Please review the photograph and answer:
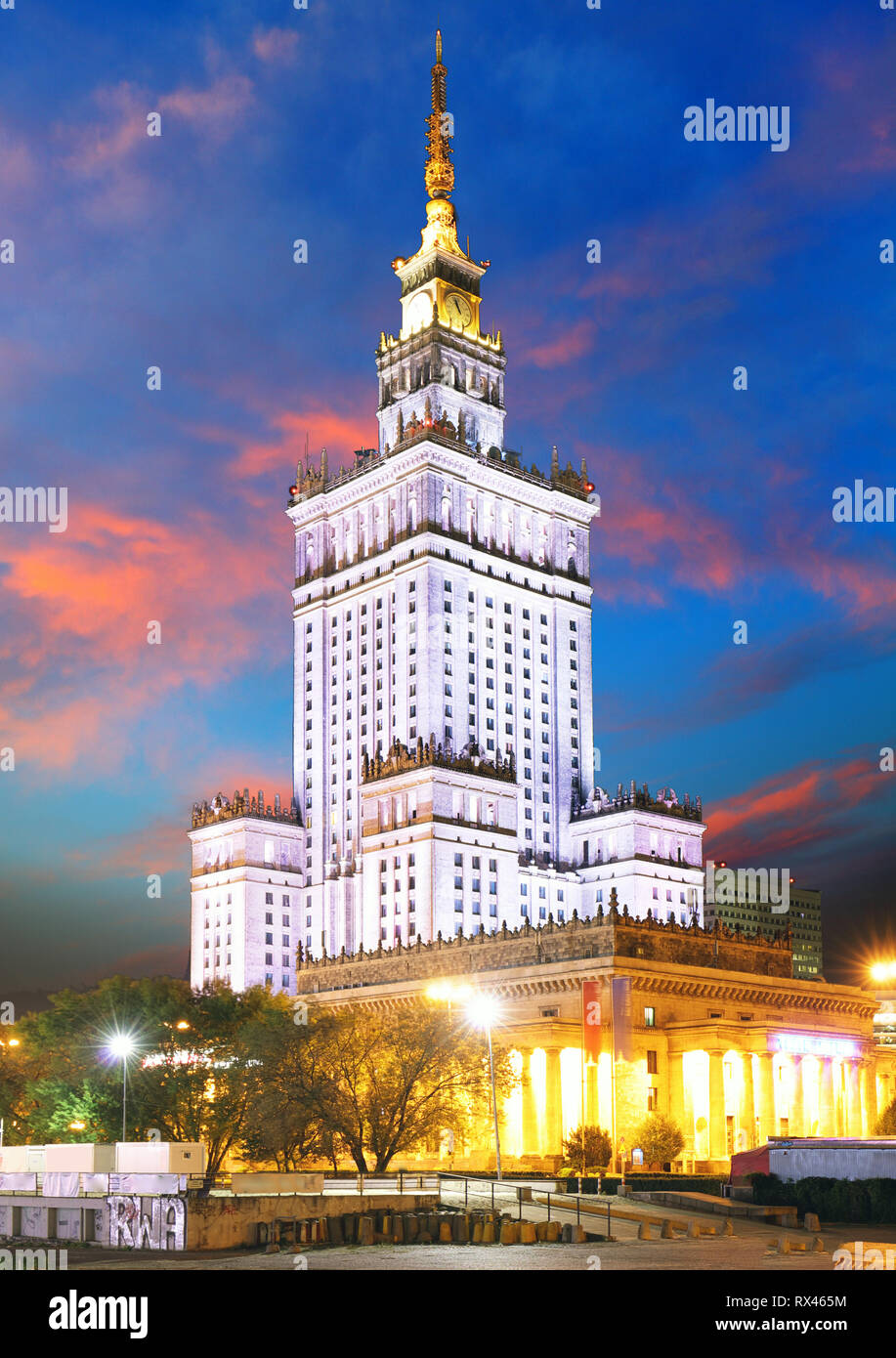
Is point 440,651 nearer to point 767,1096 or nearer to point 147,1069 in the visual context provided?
point 767,1096

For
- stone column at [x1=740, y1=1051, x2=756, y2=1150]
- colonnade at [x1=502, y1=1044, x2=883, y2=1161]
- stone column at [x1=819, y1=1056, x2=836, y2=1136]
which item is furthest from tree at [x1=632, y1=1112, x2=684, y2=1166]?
stone column at [x1=819, y1=1056, x2=836, y2=1136]

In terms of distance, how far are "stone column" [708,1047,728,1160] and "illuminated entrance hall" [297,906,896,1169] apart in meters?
0.10

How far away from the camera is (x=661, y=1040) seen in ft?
344

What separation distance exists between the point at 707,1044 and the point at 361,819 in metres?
79.4

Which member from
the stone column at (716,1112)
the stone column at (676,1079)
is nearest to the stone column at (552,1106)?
the stone column at (676,1079)

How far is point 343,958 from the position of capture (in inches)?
5276

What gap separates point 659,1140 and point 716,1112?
31.3 feet

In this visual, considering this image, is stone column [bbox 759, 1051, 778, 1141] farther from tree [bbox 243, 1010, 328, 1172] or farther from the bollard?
the bollard

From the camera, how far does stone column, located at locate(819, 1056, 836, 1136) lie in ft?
373

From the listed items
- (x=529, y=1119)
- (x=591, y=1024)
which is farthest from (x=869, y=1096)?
(x=529, y=1119)

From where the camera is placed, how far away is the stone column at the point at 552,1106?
10112 centimetres

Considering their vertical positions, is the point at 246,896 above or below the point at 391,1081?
above
